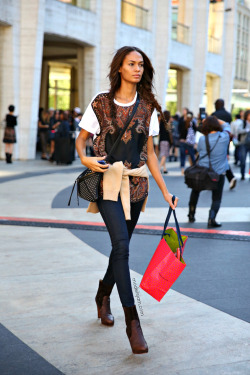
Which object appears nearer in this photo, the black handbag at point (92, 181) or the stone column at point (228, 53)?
the black handbag at point (92, 181)

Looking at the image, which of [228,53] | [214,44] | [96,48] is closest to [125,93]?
[96,48]

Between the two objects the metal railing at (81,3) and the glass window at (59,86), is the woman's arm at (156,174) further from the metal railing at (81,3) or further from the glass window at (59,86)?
the glass window at (59,86)

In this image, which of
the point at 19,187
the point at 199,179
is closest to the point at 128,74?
the point at 199,179

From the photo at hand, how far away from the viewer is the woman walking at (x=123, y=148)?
390cm

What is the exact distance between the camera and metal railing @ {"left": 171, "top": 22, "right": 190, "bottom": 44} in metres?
33.9

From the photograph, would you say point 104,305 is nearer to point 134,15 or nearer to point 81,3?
point 81,3

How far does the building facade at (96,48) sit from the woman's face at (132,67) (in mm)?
10645

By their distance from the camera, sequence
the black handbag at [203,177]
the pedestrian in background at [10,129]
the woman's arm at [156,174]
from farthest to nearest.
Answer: the pedestrian in background at [10,129], the black handbag at [203,177], the woman's arm at [156,174]

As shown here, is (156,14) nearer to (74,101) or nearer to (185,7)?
(185,7)

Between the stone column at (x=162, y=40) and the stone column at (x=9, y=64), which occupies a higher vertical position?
the stone column at (x=162, y=40)

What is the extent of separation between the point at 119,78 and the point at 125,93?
119 mm

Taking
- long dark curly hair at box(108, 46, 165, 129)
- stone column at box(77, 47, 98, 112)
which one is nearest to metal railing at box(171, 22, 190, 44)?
stone column at box(77, 47, 98, 112)

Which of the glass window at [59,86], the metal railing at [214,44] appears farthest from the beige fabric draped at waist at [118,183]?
the metal railing at [214,44]

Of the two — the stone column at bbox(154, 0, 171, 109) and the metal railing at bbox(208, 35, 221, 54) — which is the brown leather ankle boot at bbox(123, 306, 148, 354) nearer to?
the stone column at bbox(154, 0, 171, 109)
